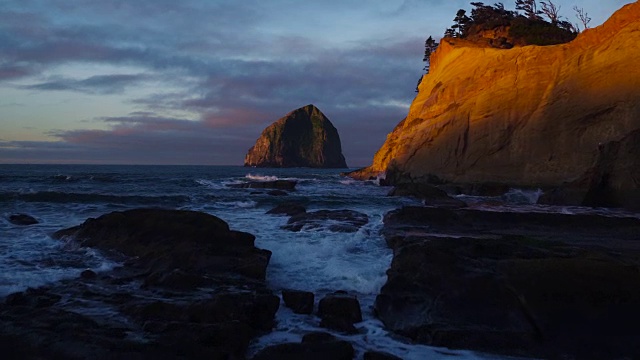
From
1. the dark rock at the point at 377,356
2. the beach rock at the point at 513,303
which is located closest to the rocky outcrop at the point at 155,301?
the dark rock at the point at 377,356

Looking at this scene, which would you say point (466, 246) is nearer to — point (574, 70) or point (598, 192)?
point (598, 192)

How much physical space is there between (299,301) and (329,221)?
8.09 meters

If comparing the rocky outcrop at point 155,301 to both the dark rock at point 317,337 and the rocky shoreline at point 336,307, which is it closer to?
the rocky shoreline at point 336,307

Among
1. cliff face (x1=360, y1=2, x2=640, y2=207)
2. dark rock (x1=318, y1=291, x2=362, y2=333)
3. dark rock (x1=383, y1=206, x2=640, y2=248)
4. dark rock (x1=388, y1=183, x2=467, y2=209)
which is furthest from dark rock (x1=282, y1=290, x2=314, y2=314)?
cliff face (x1=360, y1=2, x2=640, y2=207)

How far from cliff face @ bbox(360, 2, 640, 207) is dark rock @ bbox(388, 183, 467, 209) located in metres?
6.12

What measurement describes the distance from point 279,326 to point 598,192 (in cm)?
1822

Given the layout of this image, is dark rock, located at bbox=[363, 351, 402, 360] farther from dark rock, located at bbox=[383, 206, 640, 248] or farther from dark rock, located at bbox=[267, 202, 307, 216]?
dark rock, located at bbox=[267, 202, 307, 216]

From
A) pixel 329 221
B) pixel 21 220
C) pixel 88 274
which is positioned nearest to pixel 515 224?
pixel 329 221

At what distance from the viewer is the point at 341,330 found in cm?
625

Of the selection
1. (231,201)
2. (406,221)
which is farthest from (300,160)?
(406,221)

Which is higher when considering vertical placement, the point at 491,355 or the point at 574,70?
the point at 574,70

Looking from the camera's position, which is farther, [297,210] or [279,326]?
[297,210]

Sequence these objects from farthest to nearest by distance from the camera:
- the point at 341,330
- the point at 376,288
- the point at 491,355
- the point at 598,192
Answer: the point at 598,192
the point at 376,288
the point at 341,330
the point at 491,355

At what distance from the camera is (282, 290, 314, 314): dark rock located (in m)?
6.94
